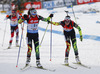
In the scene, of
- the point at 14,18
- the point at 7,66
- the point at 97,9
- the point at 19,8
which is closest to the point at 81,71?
the point at 7,66

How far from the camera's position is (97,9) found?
73.8 ft

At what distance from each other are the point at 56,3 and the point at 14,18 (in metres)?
18.4

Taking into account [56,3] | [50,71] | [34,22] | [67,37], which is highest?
[56,3]

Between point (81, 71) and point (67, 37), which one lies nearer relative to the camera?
point (81, 71)

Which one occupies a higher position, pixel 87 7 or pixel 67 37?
pixel 87 7

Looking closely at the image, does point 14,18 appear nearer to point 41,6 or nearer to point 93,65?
point 93,65

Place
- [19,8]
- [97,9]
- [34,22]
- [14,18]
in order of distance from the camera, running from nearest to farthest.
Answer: [34,22] → [14,18] → [97,9] → [19,8]

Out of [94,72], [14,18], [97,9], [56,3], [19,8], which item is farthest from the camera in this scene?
[19,8]

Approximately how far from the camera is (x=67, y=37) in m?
5.59

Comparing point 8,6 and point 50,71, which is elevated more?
point 8,6

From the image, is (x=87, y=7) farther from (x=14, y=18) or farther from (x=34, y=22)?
(x=34, y=22)

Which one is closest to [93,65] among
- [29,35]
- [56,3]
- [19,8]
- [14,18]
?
[29,35]

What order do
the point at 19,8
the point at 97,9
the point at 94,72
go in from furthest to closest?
1. the point at 19,8
2. the point at 97,9
3. the point at 94,72

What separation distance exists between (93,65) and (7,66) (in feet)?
10.3
